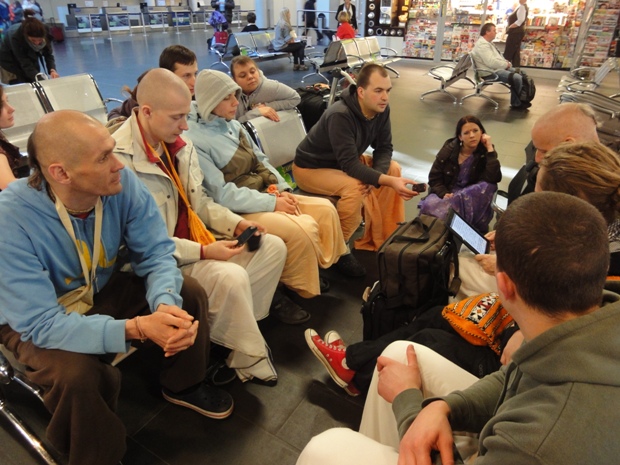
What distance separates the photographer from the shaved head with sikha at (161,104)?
1.92 metres

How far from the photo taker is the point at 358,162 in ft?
9.34

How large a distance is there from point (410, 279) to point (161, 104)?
1350 millimetres

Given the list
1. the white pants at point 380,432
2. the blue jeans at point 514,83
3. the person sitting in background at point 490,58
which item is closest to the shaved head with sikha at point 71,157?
the white pants at point 380,432

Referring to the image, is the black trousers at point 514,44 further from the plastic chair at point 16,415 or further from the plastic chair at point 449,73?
the plastic chair at point 16,415

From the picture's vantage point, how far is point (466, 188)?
304 cm

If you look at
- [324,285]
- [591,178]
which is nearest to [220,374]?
[324,285]

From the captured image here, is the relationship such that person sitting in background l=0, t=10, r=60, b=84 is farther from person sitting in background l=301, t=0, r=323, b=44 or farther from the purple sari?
person sitting in background l=301, t=0, r=323, b=44

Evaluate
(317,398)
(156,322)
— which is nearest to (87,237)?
(156,322)

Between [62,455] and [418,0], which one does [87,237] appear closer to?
[62,455]

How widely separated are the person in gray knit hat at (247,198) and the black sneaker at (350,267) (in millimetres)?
310

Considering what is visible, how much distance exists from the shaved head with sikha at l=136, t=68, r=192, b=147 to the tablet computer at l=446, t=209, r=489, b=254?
1.37 meters

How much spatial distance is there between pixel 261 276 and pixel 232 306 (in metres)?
0.30

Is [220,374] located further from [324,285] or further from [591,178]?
[591,178]

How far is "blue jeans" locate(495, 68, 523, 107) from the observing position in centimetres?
716
